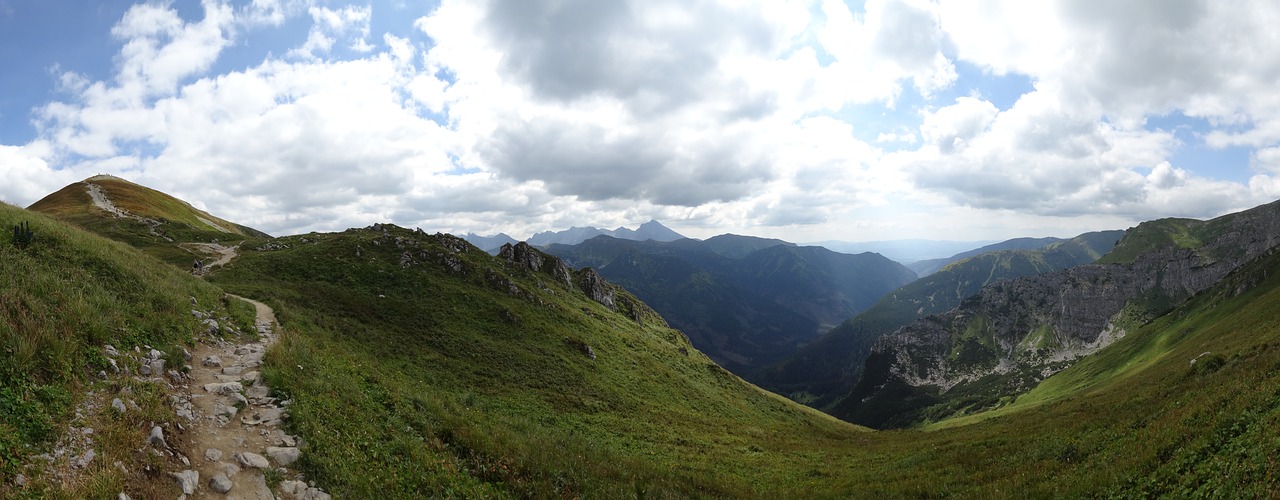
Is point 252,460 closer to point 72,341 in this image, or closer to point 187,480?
point 187,480

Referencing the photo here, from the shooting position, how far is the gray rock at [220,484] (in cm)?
1078

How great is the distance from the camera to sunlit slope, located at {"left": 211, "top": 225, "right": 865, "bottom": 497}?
53.6ft

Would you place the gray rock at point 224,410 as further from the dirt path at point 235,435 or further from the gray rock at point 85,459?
the gray rock at point 85,459

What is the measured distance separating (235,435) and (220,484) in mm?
2574

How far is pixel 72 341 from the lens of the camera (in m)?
12.9

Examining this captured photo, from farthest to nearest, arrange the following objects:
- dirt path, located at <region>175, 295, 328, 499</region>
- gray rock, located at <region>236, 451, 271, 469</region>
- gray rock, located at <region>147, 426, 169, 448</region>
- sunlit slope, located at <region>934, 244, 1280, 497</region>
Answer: sunlit slope, located at <region>934, 244, 1280, 497</region> → gray rock, located at <region>236, 451, 271, 469</region> → dirt path, located at <region>175, 295, 328, 499</region> → gray rock, located at <region>147, 426, 169, 448</region>

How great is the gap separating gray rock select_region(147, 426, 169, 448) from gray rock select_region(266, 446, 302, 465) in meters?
2.11

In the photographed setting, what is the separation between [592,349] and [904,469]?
128 ft

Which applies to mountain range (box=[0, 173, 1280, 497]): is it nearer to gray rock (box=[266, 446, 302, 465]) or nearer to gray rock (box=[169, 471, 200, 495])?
gray rock (box=[169, 471, 200, 495])

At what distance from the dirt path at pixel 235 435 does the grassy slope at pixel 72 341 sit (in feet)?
2.78

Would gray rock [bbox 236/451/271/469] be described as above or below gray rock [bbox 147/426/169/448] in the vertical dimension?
below

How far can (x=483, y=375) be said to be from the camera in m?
40.9

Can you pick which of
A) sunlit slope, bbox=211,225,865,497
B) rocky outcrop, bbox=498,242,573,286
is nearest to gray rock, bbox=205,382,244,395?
sunlit slope, bbox=211,225,865,497

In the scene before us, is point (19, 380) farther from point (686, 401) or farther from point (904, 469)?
point (686, 401)
